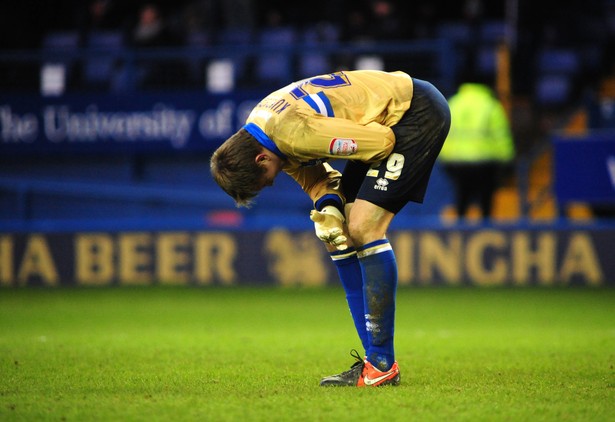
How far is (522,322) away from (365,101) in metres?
4.53

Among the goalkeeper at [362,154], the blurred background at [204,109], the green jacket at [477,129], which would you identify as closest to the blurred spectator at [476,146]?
the green jacket at [477,129]

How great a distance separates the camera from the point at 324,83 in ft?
18.8

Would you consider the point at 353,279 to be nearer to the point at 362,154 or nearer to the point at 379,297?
the point at 379,297

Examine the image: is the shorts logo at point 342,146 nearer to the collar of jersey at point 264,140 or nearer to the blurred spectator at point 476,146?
the collar of jersey at point 264,140

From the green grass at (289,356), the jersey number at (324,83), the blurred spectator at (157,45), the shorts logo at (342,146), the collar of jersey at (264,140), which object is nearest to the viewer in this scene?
the green grass at (289,356)

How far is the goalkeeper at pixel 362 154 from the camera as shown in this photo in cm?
550

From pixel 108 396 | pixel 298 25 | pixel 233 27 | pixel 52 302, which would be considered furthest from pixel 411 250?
pixel 108 396

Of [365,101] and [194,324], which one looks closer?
[365,101]

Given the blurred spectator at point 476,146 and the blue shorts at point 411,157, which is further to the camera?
the blurred spectator at point 476,146

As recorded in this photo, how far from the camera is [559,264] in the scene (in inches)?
506

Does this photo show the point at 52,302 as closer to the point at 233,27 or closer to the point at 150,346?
the point at 150,346

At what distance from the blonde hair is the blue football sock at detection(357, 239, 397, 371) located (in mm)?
688

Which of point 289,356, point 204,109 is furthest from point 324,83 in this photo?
point 204,109

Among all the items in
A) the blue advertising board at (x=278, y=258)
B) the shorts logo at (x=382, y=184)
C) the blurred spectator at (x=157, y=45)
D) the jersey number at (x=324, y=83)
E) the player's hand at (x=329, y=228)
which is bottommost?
the blue advertising board at (x=278, y=258)
